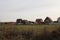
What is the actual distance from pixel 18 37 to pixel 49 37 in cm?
294

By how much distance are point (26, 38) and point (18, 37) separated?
705mm

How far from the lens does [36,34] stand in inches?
690

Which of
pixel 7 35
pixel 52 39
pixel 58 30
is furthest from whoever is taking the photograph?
pixel 7 35

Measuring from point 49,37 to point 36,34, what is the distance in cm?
132

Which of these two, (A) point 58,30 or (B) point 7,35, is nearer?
(A) point 58,30

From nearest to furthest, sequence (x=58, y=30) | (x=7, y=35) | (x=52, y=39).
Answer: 1. (x=52, y=39)
2. (x=58, y=30)
3. (x=7, y=35)

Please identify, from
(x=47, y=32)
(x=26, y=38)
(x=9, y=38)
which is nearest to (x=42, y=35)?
(x=47, y=32)

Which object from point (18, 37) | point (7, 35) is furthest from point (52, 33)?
point (7, 35)

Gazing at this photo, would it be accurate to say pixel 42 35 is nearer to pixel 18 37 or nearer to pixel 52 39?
pixel 52 39

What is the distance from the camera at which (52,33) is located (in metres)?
17.2

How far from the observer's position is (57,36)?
1670 centimetres

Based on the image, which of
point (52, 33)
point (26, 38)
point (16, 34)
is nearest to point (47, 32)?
point (52, 33)

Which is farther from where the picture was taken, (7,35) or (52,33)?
(7,35)

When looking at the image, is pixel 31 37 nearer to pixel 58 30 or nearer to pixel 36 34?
pixel 36 34
